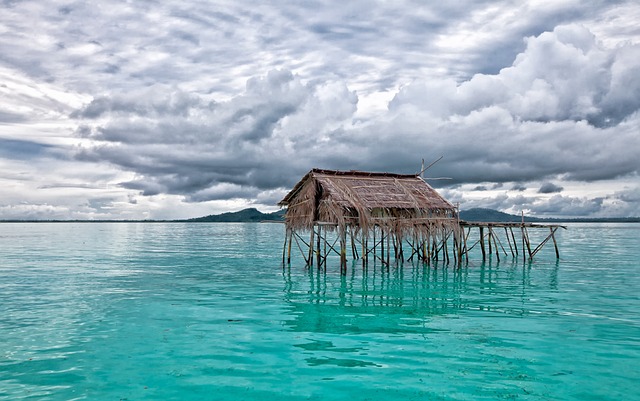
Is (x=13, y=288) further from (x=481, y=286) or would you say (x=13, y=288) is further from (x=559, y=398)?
(x=559, y=398)

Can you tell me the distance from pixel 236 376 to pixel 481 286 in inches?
617

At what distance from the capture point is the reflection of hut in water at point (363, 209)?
2580 cm

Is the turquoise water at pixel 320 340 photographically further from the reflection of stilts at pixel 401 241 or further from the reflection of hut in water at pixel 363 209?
the reflection of hut in water at pixel 363 209

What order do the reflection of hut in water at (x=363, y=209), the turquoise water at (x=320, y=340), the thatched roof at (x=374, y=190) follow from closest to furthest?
the turquoise water at (x=320, y=340) < the reflection of hut in water at (x=363, y=209) < the thatched roof at (x=374, y=190)

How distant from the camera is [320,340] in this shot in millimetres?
12641

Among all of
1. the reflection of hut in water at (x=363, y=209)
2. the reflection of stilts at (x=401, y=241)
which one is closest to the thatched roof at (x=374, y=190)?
the reflection of hut in water at (x=363, y=209)

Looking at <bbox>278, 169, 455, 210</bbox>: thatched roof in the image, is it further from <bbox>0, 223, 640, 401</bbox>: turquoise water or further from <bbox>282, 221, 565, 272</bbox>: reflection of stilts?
<bbox>0, 223, 640, 401</bbox>: turquoise water

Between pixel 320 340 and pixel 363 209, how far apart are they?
13.8 meters

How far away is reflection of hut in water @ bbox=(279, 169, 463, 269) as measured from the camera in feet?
84.6

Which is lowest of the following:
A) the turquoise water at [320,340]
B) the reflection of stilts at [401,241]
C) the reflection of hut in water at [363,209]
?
the turquoise water at [320,340]

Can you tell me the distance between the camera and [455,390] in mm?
9273

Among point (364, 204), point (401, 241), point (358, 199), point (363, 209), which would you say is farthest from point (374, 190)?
point (401, 241)

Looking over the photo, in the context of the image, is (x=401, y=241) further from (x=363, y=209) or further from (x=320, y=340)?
(x=320, y=340)

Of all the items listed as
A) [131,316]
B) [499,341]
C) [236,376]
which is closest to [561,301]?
[499,341]
